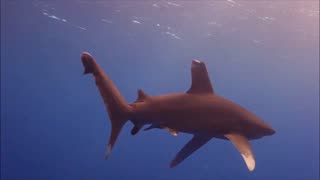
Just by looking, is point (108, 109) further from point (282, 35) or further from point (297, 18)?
point (282, 35)

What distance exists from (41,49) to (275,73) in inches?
1059

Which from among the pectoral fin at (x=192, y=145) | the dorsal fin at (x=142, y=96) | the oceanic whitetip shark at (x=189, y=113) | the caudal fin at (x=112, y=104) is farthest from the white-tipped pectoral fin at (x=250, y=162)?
the caudal fin at (x=112, y=104)

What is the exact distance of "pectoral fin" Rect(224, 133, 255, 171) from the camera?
7.02m

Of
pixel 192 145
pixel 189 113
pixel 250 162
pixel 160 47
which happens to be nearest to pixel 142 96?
pixel 189 113

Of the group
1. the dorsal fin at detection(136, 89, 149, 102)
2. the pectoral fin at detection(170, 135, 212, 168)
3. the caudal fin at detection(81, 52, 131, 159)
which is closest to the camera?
the caudal fin at detection(81, 52, 131, 159)

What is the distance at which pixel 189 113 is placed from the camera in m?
7.30

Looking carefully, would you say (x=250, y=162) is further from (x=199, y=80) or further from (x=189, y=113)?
(x=199, y=80)

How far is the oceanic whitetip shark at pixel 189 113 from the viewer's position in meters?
7.19

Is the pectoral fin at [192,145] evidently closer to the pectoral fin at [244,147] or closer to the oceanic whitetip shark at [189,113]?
the oceanic whitetip shark at [189,113]

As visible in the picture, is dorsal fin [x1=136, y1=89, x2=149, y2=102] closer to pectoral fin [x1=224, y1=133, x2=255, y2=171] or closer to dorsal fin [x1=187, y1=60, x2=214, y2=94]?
dorsal fin [x1=187, y1=60, x2=214, y2=94]

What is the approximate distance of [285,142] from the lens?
368 ft

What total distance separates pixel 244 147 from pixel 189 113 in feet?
3.54

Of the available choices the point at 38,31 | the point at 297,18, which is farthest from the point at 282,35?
the point at 38,31

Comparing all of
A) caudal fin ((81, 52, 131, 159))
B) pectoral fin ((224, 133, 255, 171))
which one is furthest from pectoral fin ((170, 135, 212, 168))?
caudal fin ((81, 52, 131, 159))
